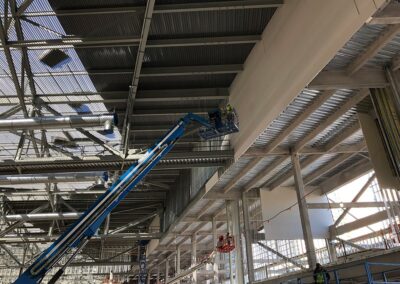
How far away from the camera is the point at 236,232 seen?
2059cm

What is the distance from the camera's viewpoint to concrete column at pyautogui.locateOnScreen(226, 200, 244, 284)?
64.7 ft

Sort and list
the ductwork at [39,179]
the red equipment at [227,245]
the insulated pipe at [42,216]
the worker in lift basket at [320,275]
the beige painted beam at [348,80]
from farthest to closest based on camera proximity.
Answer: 1. the insulated pipe at [42,216]
2. the ductwork at [39,179]
3. the red equipment at [227,245]
4. the worker in lift basket at [320,275]
5. the beige painted beam at [348,80]

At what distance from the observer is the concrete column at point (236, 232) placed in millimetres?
19719

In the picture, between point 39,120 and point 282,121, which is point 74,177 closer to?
point 39,120

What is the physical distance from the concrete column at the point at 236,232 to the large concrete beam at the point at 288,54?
5924 millimetres

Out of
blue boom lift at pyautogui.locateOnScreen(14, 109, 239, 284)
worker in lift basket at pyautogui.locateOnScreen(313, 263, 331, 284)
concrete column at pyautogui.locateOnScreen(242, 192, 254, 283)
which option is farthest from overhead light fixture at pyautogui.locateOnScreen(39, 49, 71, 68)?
worker in lift basket at pyautogui.locateOnScreen(313, 263, 331, 284)

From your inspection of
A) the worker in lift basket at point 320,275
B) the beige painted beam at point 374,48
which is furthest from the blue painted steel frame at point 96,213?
the worker in lift basket at point 320,275

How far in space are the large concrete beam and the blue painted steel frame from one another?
231cm

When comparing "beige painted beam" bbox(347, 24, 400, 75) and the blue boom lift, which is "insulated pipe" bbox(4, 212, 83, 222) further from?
"beige painted beam" bbox(347, 24, 400, 75)

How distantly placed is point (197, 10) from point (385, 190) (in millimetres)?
8706

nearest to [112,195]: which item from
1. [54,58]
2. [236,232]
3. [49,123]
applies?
[49,123]

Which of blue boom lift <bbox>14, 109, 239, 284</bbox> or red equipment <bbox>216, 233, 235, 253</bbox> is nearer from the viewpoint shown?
Result: blue boom lift <bbox>14, 109, 239, 284</bbox>

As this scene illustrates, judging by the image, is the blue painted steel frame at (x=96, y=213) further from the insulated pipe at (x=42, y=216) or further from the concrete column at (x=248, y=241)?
the insulated pipe at (x=42, y=216)

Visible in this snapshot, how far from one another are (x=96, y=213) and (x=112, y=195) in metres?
1.00
